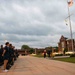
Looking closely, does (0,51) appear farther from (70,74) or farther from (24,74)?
(70,74)

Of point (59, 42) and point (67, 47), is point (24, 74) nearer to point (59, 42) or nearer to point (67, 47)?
point (67, 47)

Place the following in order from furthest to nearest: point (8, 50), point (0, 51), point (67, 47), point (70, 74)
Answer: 1. point (67, 47)
2. point (0, 51)
3. point (8, 50)
4. point (70, 74)

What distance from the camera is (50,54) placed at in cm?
5525

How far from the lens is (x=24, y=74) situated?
50.0 ft

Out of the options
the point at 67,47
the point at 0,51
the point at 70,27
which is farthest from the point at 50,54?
the point at 67,47

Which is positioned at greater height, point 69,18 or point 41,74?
point 69,18

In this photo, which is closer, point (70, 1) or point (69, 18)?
point (70, 1)

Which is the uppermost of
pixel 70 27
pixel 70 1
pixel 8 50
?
pixel 70 1

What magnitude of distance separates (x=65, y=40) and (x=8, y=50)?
10459 centimetres

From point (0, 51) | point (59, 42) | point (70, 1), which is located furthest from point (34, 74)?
point (59, 42)

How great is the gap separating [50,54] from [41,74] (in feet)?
132

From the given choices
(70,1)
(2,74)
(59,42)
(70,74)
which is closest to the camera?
(70,74)

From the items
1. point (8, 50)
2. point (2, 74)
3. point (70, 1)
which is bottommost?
point (2, 74)

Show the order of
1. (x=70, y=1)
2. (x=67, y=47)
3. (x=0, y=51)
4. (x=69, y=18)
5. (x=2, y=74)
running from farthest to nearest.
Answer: (x=67, y=47) < (x=69, y=18) < (x=70, y=1) < (x=0, y=51) < (x=2, y=74)
